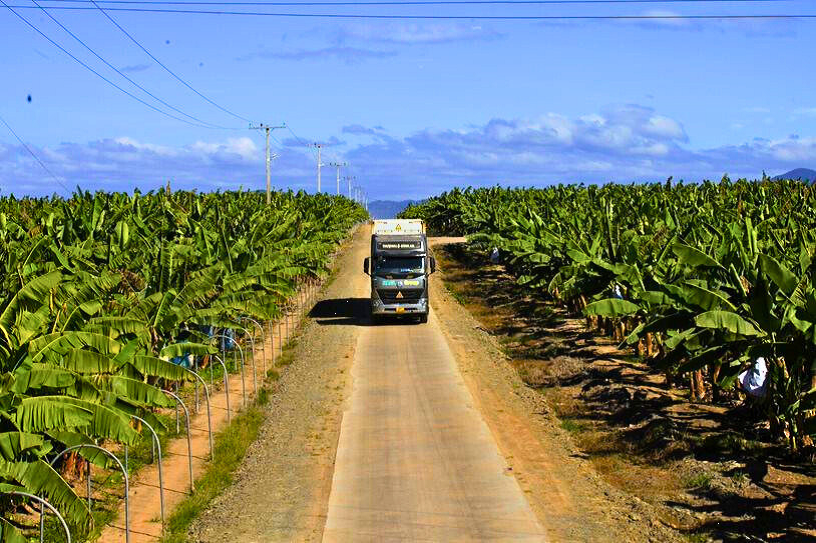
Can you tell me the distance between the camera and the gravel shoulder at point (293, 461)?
17.2m

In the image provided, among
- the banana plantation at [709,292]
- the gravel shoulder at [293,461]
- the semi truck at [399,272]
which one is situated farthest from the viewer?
the semi truck at [399,272]

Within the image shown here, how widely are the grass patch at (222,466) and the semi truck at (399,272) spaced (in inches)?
430

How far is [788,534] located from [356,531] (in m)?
6.96

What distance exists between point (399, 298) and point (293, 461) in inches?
707

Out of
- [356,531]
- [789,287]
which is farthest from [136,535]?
[789,287]

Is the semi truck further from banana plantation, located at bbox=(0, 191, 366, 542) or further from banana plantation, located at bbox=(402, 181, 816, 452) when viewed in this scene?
banana plantation, located at bbox=(402, 181, 816, 452)

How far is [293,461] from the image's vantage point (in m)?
21.5

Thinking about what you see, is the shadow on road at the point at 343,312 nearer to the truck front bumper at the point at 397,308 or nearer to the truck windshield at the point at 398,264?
the truck front bumper at the point at 397,308

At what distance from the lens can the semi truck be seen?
3850 cm

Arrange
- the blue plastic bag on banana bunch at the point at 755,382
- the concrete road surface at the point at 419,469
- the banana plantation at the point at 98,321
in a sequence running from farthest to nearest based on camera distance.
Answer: the blue plastic bag on banana bunch at the point at 755,382, the concrete road surface at the point at 419,469, the banana plantation at the point at 98,321

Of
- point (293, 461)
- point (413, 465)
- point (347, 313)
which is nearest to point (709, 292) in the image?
point (413, 465)

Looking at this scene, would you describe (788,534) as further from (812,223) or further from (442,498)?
(812,223)

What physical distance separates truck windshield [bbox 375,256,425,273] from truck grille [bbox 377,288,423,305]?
2.74ft

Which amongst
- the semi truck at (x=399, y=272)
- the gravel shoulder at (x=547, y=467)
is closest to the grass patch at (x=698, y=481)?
the gravel shoulder at (x=547, y=467)
